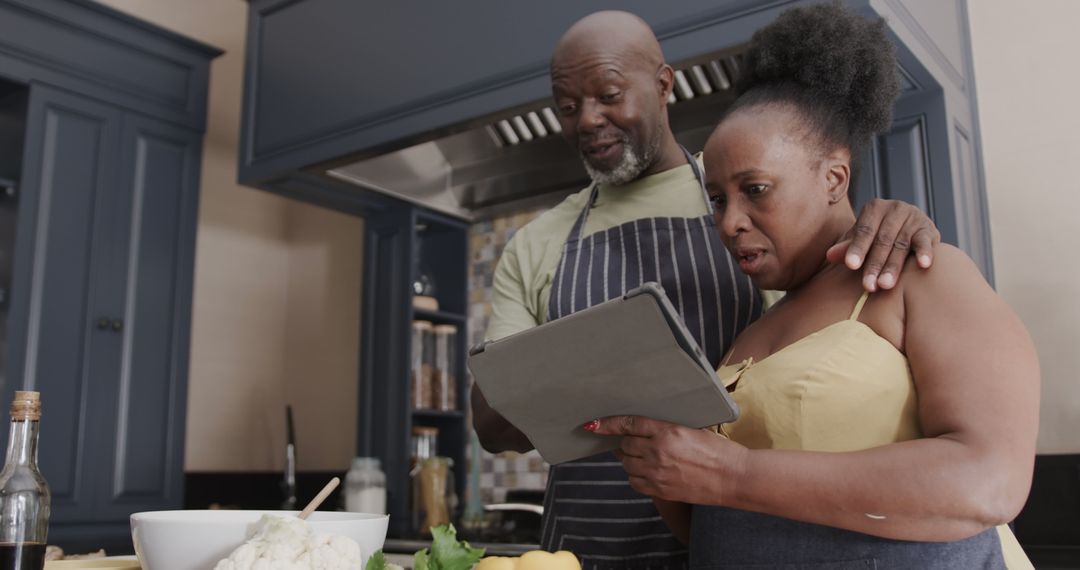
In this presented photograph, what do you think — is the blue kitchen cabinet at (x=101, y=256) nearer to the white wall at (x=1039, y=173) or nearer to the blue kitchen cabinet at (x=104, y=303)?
the blue kitchen cabinet at (x=104, y=303)

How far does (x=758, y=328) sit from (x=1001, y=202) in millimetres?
1252

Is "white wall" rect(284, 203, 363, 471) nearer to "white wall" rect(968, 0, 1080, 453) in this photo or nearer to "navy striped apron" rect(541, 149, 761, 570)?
"navy striped apron" rect(541, 149, 761, 570)

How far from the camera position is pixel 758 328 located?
1227 mm

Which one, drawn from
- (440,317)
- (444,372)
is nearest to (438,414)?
(444,372)

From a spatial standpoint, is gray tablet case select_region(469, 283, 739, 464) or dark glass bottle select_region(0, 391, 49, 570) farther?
dark glass bottle select_region(0, 391, 49, 570)

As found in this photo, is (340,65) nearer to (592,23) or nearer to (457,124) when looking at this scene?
(457,124)

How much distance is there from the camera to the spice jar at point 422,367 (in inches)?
125

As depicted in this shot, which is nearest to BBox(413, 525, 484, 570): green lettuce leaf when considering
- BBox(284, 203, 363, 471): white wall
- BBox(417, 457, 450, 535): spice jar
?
BBox(417, 457, 450, 535): spice jar

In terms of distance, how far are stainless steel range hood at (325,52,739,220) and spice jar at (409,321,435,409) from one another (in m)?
0.42

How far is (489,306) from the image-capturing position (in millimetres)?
3336

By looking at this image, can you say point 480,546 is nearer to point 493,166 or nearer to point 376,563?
point 493,166

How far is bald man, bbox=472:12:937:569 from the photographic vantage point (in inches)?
57.4

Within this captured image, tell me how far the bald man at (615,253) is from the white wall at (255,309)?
2299 millimetres

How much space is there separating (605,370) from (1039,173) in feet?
5.43
